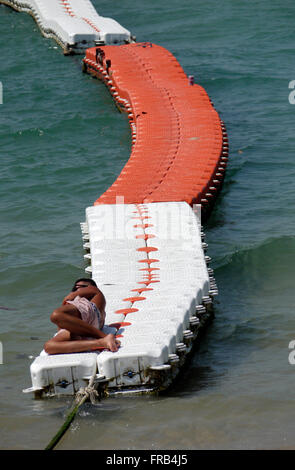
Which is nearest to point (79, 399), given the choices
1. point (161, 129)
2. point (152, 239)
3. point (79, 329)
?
point (79, 329)

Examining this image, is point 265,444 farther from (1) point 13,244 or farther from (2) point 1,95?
(2) point 1,95

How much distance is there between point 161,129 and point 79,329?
43.9ft

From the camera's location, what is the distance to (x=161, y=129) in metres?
25.0

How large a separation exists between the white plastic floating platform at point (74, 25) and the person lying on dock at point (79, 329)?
83.4 feet

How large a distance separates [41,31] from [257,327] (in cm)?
2878

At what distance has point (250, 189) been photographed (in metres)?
23.5

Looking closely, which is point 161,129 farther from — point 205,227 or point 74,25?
point 74,25

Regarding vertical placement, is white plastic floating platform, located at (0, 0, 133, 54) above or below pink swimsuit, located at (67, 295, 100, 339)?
above

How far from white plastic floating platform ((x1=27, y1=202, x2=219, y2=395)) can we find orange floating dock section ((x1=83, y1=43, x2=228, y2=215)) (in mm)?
1536

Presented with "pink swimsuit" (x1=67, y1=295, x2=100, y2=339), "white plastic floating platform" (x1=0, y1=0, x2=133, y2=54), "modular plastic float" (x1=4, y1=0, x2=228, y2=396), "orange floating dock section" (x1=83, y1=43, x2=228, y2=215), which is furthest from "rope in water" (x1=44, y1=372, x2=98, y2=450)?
"white plastic floating platform" (x1=0, y1=0, x2=133, y2=54)

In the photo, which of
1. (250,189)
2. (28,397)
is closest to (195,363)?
(28,397)

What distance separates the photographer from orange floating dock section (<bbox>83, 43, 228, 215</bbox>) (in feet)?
65.3

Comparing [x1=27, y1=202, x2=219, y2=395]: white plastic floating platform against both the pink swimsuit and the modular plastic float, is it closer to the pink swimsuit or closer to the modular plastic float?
the modular plastic float

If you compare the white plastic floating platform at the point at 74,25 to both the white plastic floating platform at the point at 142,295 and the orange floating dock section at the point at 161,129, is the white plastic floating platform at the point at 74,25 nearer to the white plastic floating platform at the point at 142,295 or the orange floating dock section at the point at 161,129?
the orange floating dock section at the point at 161,129
